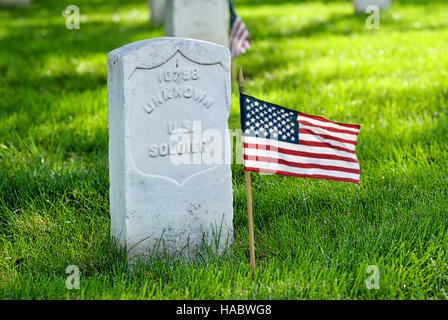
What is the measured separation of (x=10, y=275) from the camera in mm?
3658

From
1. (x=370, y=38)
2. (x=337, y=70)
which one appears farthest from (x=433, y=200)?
(x=370, y=38)

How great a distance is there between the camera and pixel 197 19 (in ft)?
27.7

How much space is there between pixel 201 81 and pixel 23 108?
12.6 ft

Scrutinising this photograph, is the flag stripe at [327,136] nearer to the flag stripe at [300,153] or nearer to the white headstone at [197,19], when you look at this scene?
the flag stripe at [300,153]

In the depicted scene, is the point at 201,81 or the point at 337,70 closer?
the point at 201,81

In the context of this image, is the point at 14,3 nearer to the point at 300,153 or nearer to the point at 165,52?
the point at 165,52

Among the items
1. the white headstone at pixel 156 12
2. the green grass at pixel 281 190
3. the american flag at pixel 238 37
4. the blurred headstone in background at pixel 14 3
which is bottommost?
the green grass at pixel 281 190

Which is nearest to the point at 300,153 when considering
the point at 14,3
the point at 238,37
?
the point at 238,37

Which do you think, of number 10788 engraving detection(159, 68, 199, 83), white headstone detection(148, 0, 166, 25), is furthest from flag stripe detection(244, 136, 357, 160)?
white headstone detection(148, 0, 166, 25)

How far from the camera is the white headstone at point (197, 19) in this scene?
834 centimetres

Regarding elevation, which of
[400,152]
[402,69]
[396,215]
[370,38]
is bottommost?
[396,215]

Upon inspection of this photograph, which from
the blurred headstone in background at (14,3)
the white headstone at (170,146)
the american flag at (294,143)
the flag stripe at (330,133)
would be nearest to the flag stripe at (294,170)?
the american flag at (294,143)

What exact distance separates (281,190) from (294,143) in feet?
3.37
